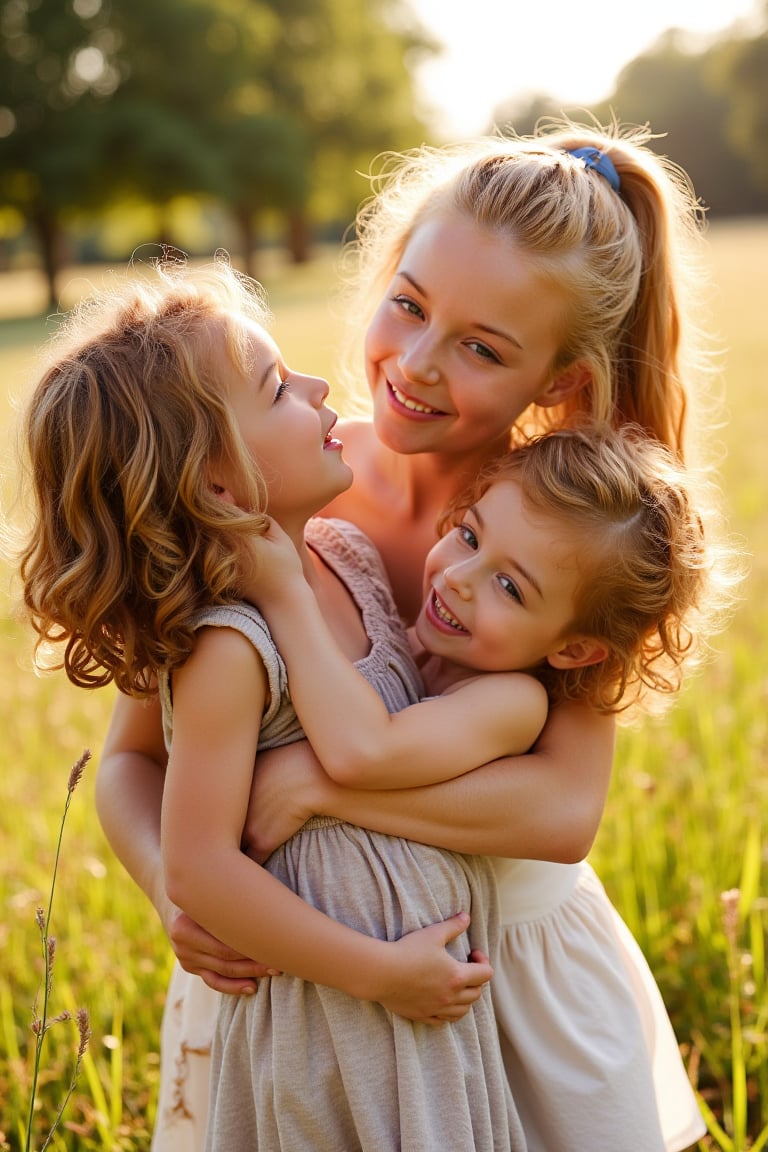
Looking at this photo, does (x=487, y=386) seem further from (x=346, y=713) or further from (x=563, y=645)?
(x=346, y=713)

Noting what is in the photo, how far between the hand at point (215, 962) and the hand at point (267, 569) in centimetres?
54

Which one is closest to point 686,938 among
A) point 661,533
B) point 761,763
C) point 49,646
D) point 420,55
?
point 761,763

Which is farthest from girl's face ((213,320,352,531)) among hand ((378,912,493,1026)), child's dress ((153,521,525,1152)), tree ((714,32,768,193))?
tree ((714,32,768,193))

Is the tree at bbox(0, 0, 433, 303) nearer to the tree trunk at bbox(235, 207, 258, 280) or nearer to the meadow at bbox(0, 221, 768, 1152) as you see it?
the tree trunk at bbox(235, 207, 258, 280)

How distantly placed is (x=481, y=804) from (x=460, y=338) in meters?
0.92

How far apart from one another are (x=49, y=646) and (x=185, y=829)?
1.31ft

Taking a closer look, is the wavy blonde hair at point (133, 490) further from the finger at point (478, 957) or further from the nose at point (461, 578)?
the finger at point (478, 957)

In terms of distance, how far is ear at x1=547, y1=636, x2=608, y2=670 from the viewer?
200 cm

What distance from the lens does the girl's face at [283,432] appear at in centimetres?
180

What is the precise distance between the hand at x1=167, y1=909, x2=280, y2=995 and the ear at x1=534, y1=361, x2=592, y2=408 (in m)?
1.24

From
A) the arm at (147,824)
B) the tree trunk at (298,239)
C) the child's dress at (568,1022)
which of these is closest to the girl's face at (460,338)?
the arm at (147,824)

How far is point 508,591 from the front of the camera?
6.49 ft

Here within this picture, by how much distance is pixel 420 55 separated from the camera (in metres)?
49.0

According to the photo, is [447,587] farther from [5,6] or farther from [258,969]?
[5,6]
